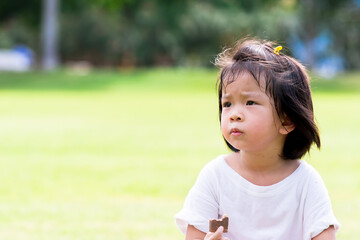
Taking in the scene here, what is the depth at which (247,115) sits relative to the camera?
96.1 inches

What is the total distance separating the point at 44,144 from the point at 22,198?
3497mm

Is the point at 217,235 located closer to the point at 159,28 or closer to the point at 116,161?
the point at 116,161

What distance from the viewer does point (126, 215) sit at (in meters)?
4.25

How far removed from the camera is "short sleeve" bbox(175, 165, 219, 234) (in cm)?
254

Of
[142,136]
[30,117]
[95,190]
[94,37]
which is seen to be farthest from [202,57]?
[95,190]

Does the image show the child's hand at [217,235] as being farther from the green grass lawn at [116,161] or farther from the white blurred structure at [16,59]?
the white blurred structure at [16,59]

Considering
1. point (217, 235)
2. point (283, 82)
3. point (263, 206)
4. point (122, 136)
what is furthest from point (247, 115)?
point (122, 136)

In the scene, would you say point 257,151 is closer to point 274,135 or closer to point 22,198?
point 274,135

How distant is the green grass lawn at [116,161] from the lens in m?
4.04

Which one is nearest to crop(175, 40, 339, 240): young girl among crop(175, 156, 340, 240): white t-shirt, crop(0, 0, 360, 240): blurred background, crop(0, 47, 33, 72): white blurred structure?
crop(175, 156, 340, 240): white t-shirt

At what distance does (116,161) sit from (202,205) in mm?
4346

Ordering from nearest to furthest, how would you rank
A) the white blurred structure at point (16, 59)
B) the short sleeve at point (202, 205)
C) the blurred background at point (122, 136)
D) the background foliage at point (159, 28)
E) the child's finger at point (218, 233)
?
the child's finger at point (218, 233), the short sleeve at point (202, 205), the blurred background at point (122, 136), the white blurred structure at point (16, 59), the background foliage at point (159, 28)

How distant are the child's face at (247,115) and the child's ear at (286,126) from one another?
0.03m

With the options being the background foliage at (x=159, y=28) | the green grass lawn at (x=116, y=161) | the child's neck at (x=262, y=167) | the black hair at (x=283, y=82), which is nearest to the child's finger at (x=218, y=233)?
the child's neck at (x=262, y=167)
